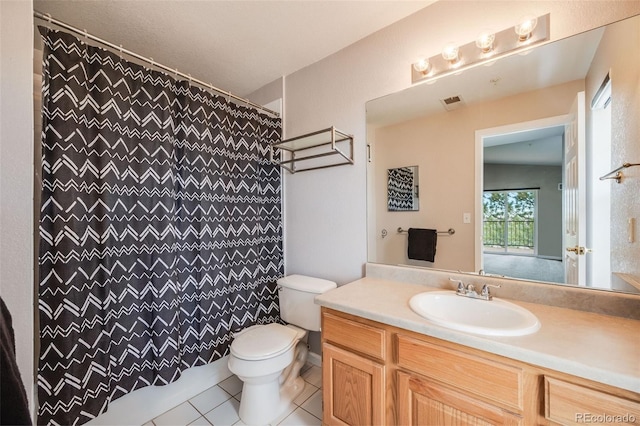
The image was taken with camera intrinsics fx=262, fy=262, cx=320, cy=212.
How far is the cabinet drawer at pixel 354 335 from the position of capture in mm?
1142

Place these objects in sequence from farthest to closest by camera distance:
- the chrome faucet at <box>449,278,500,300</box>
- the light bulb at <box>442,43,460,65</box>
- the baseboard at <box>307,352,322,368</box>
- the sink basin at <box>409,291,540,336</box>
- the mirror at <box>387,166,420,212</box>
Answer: the baseboard at <box>307,352,322,368</box>
the mirror at <box>387,166,420,212</box>
the light bulb at <box>442,43,460,65</box>
the chrome faucet at <box>449,278,500,300</box>
the sink basin at <box>409,291,540,336</box>

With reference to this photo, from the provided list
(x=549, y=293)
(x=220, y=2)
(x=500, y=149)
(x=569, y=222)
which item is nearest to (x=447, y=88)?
(x=500, y=149)

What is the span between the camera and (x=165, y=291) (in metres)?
1.50

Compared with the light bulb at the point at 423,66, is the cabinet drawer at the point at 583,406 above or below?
below

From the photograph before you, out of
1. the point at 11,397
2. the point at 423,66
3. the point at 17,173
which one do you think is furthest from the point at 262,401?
the point at 423,66

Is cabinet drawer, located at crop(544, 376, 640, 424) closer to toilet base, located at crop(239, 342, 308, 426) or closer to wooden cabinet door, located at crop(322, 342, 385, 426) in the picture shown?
wooden cabinet door, located at crop(322, 342, 385, 426)

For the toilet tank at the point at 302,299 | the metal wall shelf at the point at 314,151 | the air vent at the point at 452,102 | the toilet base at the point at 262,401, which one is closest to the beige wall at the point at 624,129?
the air vent at the point at 452,102

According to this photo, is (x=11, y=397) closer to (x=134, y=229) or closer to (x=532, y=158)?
(x=134, y=229)

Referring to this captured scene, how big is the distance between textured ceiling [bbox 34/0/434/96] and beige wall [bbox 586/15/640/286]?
0.89m

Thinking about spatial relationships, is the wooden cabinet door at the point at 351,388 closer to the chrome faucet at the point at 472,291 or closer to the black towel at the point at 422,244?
the chrome faucet at the point at 472,291

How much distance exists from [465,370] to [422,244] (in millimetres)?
765

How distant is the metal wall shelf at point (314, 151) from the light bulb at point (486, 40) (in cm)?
84

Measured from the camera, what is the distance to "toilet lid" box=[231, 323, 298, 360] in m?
1.46

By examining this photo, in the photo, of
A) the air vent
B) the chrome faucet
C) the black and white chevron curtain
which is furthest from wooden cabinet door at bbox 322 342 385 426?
the air vent
